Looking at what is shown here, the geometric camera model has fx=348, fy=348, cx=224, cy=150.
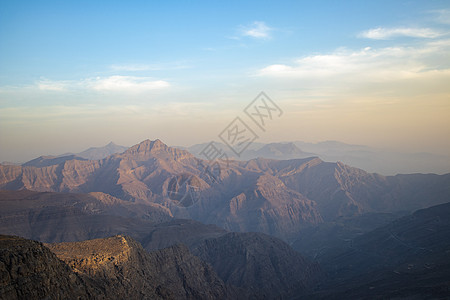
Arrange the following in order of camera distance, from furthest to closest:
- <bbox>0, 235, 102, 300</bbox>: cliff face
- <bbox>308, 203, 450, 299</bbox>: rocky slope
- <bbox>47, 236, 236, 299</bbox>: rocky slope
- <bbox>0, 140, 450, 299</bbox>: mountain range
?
<bbox>308, 203, 450, 299</bbox>: rocky slope, <bbox>47, 236, 236, 299</bbox>: rocky slope, <bbox>0, 140, 450, 299</bbox>: mountain range, <bbox>0, 235, 102, 300</bbox>: cliff face

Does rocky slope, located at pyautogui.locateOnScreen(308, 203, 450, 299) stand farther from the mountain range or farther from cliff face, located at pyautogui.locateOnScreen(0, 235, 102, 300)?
cliff face, located at pyautogui.locateOnScreen(0, 235, 102, 300)

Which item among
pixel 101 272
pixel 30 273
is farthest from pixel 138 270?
pixel 30 273

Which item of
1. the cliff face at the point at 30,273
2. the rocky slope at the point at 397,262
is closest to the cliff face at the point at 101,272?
the cliff face at the point at 30,273

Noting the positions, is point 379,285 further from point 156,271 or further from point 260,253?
point 156,271

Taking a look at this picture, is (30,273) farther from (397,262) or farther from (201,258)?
(397,262)

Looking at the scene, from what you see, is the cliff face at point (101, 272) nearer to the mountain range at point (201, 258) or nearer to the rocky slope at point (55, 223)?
the mountain range at point (201, 258)

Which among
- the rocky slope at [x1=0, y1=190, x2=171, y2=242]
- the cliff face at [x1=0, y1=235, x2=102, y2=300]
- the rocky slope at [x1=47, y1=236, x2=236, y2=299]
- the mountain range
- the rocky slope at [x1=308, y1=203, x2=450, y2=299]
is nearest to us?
the cliff face at [x1=0, y1=235, x2=102, y2=300]

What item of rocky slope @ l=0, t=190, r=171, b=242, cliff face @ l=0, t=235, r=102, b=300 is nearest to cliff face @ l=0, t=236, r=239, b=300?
cliff face @ l=0, t=235, r=102, b=300

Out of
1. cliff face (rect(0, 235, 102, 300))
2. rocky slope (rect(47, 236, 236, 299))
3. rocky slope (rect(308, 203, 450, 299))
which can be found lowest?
rocky slope (rect(308, 203, 450, 299))
